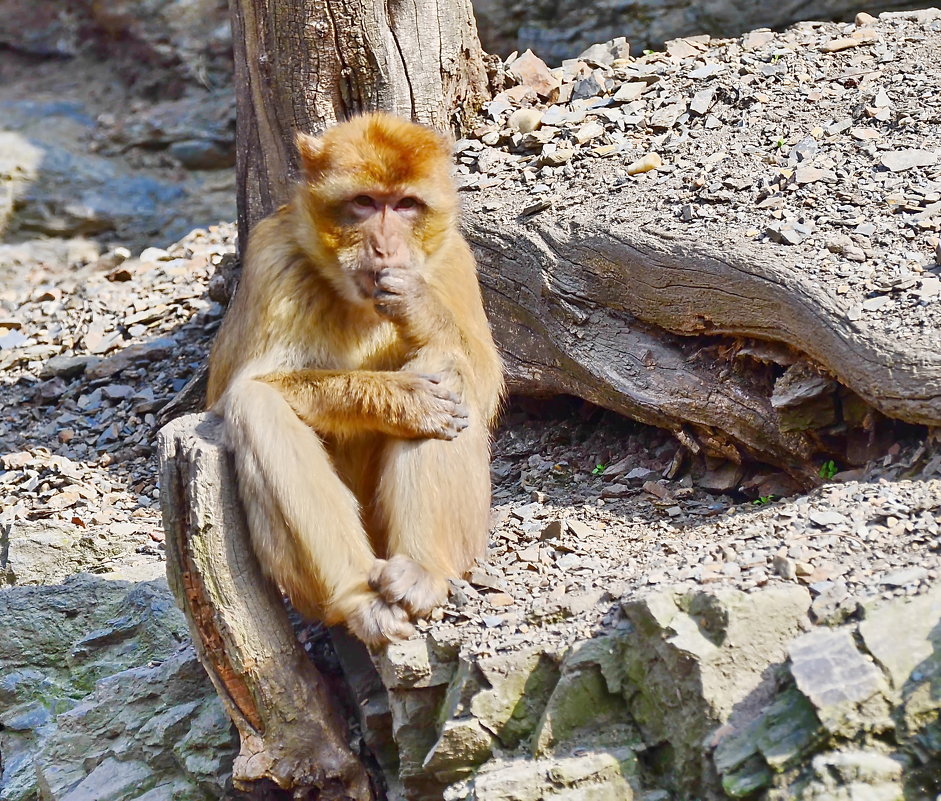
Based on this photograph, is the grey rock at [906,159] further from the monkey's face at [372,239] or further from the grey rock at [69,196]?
the grey rock at [69,196]

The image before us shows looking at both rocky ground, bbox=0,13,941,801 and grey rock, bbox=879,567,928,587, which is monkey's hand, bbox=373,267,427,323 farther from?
grey rock, bbox=879,567,928,587

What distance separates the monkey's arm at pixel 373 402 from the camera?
473cm

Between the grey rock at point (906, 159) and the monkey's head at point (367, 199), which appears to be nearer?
the monkey's head at point (367, 199)

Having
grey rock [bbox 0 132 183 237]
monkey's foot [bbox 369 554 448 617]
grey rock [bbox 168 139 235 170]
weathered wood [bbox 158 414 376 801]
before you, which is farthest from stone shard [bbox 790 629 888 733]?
grey rock [bbox 168 139 235 170]

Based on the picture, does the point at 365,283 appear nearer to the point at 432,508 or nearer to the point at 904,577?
the point at 432,508

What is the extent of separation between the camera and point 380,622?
14.4 feet

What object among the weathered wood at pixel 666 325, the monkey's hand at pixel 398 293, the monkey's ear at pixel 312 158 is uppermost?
the monkey's ear at pixel 312 158

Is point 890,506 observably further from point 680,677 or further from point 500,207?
point 500,207

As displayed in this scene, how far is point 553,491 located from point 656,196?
5.39ft

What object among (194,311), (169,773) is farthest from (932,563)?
(194,311)

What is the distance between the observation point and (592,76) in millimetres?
7531

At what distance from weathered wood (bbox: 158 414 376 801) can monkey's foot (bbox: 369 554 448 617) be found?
48 cm

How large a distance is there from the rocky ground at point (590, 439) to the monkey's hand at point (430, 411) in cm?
60

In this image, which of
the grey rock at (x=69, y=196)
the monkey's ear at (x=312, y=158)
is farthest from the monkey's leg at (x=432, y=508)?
the grey rock at (x=69, y=196)
